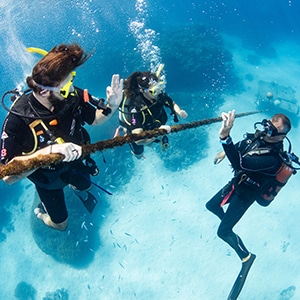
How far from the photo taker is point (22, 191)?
14.5 metres

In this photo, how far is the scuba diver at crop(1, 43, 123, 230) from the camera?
11.5 ft

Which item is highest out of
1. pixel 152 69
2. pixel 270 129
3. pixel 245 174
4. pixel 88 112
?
pixel 88 112

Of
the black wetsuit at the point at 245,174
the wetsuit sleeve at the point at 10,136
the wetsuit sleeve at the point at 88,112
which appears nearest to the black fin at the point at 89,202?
the wetsuit sleeve at the point at 88,112

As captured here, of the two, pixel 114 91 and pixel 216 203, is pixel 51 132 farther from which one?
pixel 216 203

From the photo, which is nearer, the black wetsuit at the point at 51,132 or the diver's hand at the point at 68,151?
the diver's hand at the point at 68,151

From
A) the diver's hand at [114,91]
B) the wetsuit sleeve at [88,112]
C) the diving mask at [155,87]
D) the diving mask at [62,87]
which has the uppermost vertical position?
the diving mask at [62,87]

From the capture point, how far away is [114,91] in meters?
4.52

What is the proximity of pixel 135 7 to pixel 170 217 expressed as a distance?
20.0 metres

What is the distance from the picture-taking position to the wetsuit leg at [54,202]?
5.69 meters

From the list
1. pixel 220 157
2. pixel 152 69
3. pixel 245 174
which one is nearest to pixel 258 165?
pixel 245 174

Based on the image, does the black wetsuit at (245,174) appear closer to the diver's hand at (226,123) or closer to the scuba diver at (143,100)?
the diver's hand at (226,123)

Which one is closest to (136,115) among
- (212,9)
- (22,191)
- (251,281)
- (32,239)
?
(251,281)

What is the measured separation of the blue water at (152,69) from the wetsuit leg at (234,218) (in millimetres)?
3627

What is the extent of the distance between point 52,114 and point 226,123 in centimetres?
291
